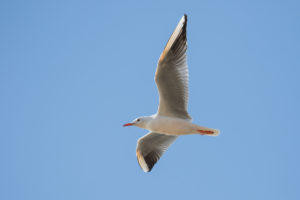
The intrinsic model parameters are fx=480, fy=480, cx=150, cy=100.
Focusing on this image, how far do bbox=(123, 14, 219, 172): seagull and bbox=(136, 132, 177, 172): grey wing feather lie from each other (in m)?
0.47

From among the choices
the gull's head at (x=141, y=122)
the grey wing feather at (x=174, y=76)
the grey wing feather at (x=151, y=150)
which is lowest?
the grey wing feather at (x=151, y=150)

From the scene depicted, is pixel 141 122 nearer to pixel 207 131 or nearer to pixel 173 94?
pixel 173 94

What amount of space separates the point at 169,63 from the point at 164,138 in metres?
1.76

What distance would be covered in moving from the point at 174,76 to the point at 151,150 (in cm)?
178

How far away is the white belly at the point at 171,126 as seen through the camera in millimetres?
7750

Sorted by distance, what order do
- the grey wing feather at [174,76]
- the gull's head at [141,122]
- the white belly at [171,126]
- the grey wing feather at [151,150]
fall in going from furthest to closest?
the grey wing feather at [151,150]
the gull's head at [141,122]
the white belly at [171,126]
the grey wing feather at [174,76]

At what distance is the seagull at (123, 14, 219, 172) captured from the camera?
24.2 ft

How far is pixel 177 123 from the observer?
775 centimetres

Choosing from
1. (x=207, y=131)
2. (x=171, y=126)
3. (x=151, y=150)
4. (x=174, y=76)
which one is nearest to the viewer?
(x=174, y=76)

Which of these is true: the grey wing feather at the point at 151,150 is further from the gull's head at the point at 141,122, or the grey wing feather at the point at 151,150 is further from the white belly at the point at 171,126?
the white belly at the point at 171,126

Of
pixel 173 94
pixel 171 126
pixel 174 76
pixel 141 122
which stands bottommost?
pixel 171 126

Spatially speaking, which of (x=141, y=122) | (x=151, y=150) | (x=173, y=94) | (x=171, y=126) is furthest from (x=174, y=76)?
(x=151, y=150)

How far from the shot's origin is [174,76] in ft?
24.8

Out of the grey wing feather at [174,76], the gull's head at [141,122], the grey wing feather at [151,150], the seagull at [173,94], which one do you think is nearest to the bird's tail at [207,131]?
the seagull at [173,94]
